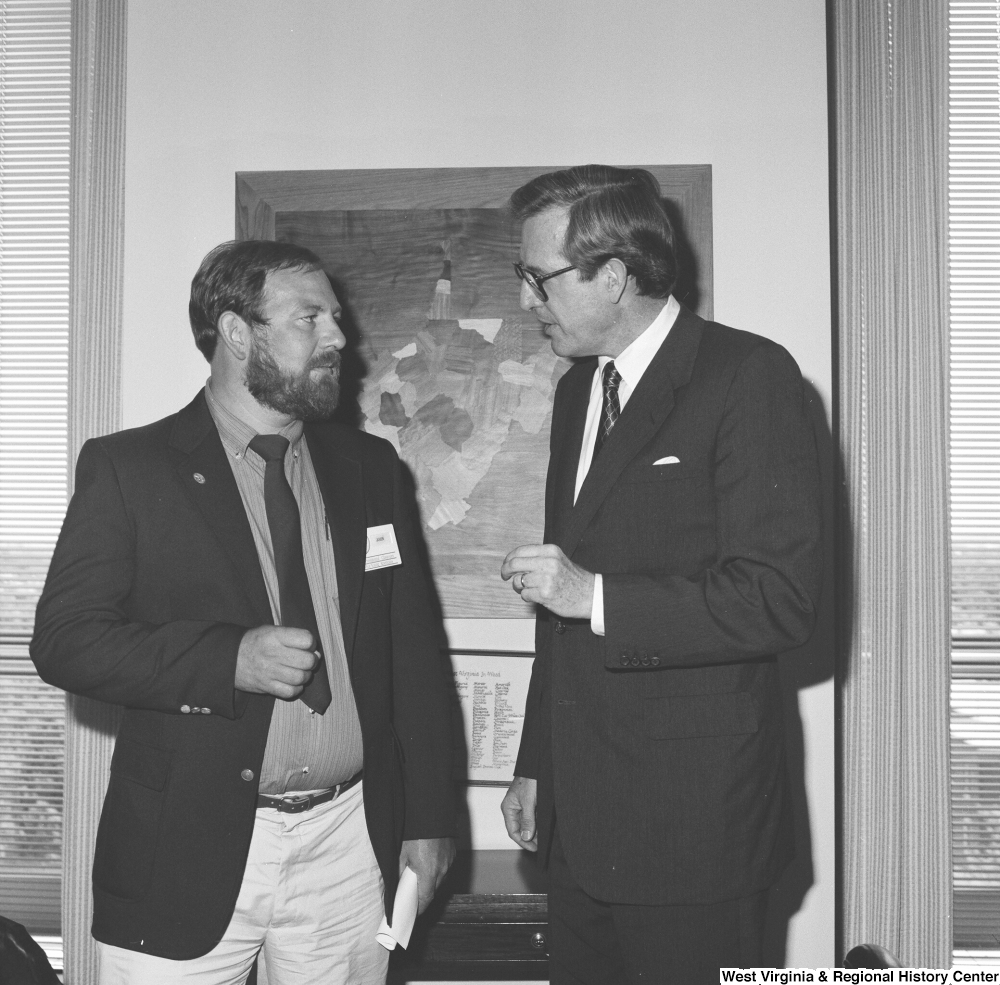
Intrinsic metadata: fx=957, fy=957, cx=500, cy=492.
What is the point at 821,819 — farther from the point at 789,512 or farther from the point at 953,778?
the point at 789,512

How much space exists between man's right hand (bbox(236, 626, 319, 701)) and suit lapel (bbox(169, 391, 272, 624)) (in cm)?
15

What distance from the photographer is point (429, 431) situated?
2928 mm

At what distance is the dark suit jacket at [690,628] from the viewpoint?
170cm

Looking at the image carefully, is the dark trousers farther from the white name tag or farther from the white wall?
the white wall

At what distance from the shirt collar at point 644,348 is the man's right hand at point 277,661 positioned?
0.84 m

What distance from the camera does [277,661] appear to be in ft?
6.00

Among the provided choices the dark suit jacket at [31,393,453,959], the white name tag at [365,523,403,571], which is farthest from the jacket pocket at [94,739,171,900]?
the white name tag at [365,523,403,571]

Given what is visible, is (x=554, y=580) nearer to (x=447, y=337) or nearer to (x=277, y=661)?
(x=277, y=661)

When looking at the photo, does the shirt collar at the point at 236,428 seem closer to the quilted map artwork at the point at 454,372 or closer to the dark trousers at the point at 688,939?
the quilted map artwork at the point at 454,372

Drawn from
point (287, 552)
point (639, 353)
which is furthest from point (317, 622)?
point (639, 353)

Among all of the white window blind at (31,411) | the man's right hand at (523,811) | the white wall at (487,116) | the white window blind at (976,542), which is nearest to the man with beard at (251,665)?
the man's right hand at (523,811)

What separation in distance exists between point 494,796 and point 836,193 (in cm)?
215

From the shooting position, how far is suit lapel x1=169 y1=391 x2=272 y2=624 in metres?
2.00

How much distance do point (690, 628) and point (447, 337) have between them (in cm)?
152
